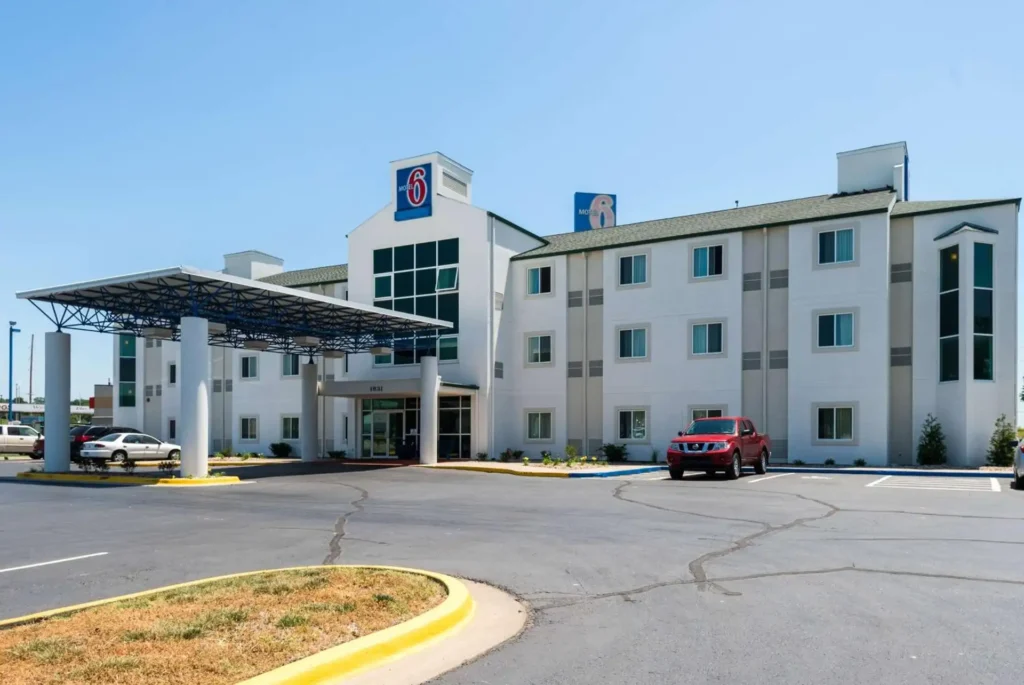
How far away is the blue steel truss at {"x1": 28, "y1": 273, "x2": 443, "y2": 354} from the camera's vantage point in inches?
987

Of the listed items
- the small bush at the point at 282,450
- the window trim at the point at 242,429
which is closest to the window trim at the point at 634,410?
the small bush at the point at 282,450

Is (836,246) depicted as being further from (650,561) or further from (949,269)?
(650,561)

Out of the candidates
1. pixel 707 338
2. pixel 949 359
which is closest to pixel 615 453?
pixel 707 338

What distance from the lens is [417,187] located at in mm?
37188

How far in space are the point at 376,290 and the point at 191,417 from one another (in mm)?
15771

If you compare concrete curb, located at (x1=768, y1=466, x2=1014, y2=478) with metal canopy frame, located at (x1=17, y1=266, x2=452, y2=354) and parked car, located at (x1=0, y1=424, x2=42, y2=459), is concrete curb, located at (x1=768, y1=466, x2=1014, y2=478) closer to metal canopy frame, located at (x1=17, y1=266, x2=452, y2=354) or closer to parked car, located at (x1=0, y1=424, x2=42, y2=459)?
metal canopy frame, located at (x1=17, y1=266, x2=452, y2=354)

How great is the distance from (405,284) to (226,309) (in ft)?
33.8

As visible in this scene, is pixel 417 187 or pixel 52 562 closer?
pixel 52 562

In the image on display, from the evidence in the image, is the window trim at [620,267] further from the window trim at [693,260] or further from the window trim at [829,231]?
the window trim at [829,231]

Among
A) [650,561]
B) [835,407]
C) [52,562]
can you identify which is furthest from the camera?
[835,407]

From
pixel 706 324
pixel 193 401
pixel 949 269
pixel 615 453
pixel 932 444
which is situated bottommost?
pixel 615 453

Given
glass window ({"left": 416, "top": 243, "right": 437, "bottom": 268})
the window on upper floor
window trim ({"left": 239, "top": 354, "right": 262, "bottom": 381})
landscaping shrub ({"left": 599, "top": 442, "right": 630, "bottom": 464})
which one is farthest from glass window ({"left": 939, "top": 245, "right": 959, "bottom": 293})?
window trim ({"left": 239, "top": 354, "right": 262, "bottom": 381})

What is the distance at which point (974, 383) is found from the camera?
28000 mm

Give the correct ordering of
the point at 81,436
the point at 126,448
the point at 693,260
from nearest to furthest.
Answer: the point at 693,260 < the point at 126,448 < the point at 81,436
